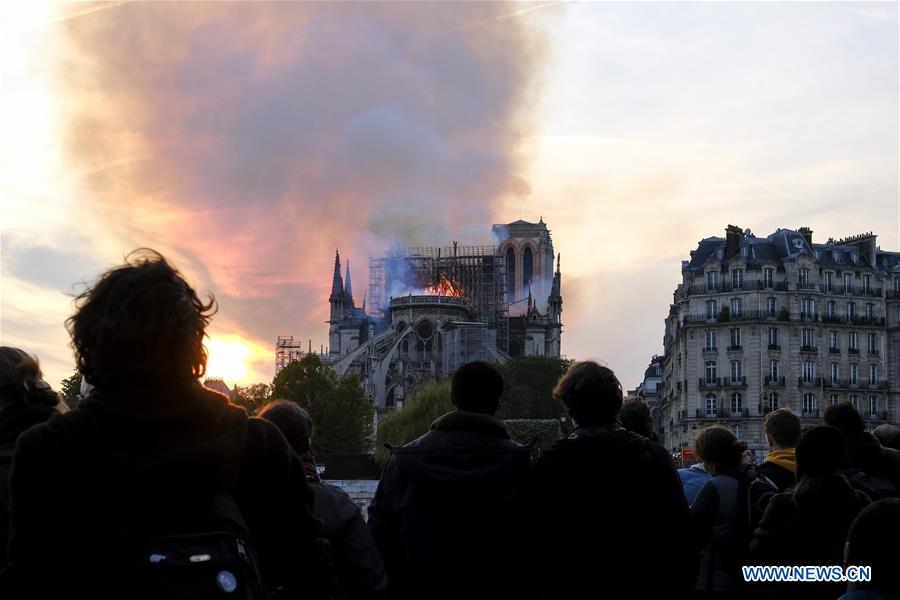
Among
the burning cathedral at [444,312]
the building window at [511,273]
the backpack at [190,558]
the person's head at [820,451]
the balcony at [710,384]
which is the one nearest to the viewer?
the backpack at [190,558]

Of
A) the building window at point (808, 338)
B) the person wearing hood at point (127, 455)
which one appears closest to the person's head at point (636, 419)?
the person wearing hood at point (127, 455)

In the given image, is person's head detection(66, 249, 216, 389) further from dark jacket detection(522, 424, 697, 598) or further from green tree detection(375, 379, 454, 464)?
green tree detection(375, 379, 454, 464)

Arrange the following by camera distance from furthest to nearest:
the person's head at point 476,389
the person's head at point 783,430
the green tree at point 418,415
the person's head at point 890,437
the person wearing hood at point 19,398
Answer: the green tree at point 418,415 < the person's head at point 890,437 < the person's head at point 783,430 < the person's head at point 476,389 < the person wearing hood at point 19,398

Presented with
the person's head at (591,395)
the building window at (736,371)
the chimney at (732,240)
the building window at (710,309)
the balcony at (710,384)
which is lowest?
the person's head at (591,395)

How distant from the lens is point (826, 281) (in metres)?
75.6

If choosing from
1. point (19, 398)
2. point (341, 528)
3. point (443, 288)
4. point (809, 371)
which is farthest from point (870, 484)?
point (443, 288)

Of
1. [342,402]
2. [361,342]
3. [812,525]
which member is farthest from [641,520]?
[361,342]

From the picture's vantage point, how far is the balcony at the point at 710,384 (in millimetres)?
74119

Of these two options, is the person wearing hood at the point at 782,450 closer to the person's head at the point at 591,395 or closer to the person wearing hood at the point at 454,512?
the person's head at the point at 591,395

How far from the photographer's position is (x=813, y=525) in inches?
346

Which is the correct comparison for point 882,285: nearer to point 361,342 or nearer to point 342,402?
point 342,402

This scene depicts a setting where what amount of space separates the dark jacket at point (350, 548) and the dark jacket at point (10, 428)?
141 centimetres

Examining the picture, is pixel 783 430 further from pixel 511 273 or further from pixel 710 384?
pixel 511 273

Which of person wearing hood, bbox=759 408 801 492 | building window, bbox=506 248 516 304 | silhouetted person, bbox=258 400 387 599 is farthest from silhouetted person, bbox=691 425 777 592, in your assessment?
building window, bbox=506 248 516 304
